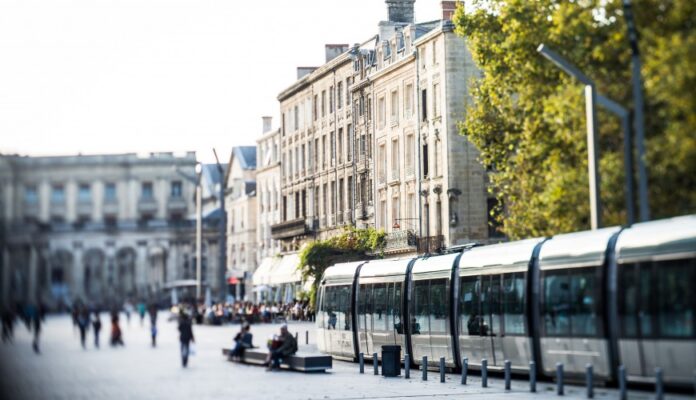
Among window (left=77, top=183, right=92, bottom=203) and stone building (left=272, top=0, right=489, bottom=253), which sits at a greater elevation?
stone building (left=272, top=0, right=489, bottom=253)

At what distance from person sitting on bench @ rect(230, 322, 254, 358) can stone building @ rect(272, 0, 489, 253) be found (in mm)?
3507

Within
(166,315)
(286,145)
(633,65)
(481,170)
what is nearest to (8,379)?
(166,315)

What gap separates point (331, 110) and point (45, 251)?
29981 millimetres

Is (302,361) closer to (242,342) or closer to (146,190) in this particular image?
(242,342)

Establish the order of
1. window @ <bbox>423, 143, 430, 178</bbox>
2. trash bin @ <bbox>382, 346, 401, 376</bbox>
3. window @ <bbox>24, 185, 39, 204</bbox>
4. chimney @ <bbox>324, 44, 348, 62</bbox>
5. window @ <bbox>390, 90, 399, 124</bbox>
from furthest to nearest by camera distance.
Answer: chimney @ <bbox>324, 44, 348, 62</bbox> → window @ <bbox>390, 90, 399, 124</bbox> → window @ <bbox>423, 143, 430, 178</bbox> → trash bin @ <bbox>382, 346, 401, 376</bbox> → window @ <bbox>24, 185, 39, 204</bbox>

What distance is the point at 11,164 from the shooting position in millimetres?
7809

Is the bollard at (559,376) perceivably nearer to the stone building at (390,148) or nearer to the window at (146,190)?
the stone building at (390,148)

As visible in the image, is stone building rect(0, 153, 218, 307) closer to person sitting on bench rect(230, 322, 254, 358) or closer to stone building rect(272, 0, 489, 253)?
person sitting on bench rect(230, 322, 254, 358)

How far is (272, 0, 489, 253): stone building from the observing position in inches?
1334

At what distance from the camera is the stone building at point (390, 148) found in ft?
111

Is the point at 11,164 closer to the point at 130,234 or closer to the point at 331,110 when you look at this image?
the point at 130,234

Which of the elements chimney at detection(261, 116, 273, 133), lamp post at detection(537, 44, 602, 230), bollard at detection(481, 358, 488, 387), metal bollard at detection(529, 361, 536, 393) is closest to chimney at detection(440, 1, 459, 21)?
chimney at detection(261, 116, 273, 133)

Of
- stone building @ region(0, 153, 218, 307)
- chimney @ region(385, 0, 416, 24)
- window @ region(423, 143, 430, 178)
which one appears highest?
chimney @ region(385, 0, 416, 24)

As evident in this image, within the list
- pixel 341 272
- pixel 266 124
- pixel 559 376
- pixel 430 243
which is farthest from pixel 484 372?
pixel 266 124
